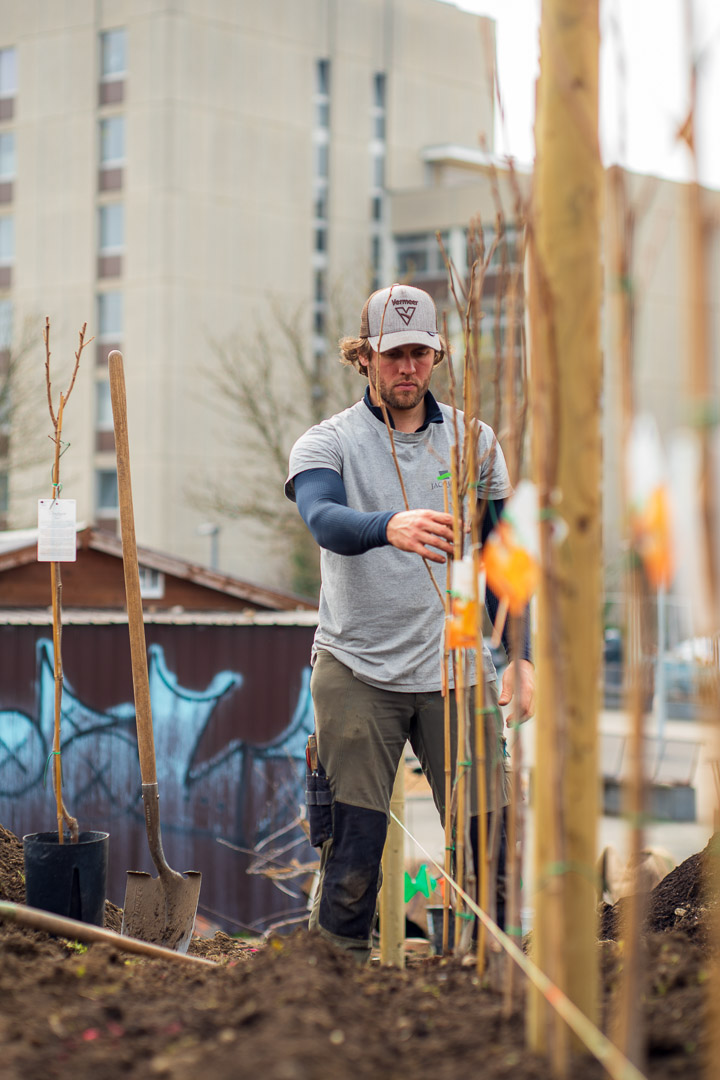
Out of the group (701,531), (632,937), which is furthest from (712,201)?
(632,937)

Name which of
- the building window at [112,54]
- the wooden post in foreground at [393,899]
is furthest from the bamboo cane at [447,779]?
the building window at [112,54]

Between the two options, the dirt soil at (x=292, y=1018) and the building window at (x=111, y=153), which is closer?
the dirt soil at (x=292, y=1018)

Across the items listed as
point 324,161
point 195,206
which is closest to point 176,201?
point 195,206

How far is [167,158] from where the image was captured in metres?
33.7

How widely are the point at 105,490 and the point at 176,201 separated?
8473 mm

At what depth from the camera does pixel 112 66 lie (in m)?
35.2

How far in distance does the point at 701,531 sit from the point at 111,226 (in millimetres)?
35501

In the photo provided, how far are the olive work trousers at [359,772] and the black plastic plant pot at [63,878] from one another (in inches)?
24.2

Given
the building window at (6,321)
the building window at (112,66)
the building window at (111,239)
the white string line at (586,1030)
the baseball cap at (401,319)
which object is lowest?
the white string line at (586,1030)

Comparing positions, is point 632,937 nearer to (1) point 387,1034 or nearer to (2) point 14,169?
(1) point 387,1034

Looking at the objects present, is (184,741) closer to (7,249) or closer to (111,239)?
(111,239)

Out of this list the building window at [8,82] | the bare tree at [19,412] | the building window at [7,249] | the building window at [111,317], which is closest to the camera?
the bare tree at [19,412]

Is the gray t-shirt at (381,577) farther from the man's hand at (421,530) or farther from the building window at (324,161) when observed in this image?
the building window at (324,161)

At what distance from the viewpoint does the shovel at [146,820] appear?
361 cm
